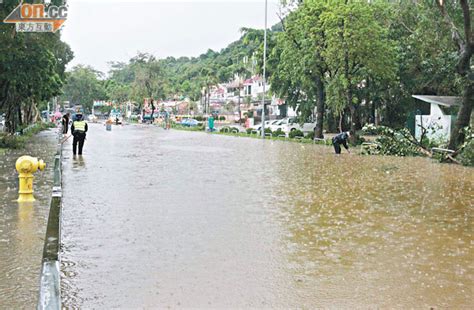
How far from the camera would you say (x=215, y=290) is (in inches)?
234

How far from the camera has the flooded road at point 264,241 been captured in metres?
5.87

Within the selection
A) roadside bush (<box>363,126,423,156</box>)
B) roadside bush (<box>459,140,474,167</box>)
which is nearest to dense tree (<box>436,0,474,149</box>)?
roadside bush (<box>459,140,474,167</box>)

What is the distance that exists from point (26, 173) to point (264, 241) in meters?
5.13

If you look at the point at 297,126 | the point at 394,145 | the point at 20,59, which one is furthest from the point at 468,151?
the point at 297,126

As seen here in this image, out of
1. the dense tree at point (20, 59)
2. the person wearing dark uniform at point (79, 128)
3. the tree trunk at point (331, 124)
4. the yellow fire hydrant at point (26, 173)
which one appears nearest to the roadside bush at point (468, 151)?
the person wearing dark uniform at point (79, 128)

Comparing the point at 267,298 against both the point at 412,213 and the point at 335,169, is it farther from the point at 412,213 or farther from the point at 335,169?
the point at 335,169

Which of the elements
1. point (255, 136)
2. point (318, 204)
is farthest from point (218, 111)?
point (318, 204)

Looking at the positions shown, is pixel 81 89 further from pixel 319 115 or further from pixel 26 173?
pixel 26 173

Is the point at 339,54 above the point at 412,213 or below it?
above

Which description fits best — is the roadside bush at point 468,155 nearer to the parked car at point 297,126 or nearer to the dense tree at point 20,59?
the dense tree at point 20,59

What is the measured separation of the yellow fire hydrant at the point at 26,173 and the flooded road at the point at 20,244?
20cm

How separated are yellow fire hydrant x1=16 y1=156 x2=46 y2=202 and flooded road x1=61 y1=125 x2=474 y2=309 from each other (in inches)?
28.7

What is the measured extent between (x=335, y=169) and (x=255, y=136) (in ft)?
84.1

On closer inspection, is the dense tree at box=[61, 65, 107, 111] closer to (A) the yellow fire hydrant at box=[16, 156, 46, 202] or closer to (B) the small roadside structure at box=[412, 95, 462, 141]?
(B) the small roadside structure at box=[412, 95, 462, 141]
